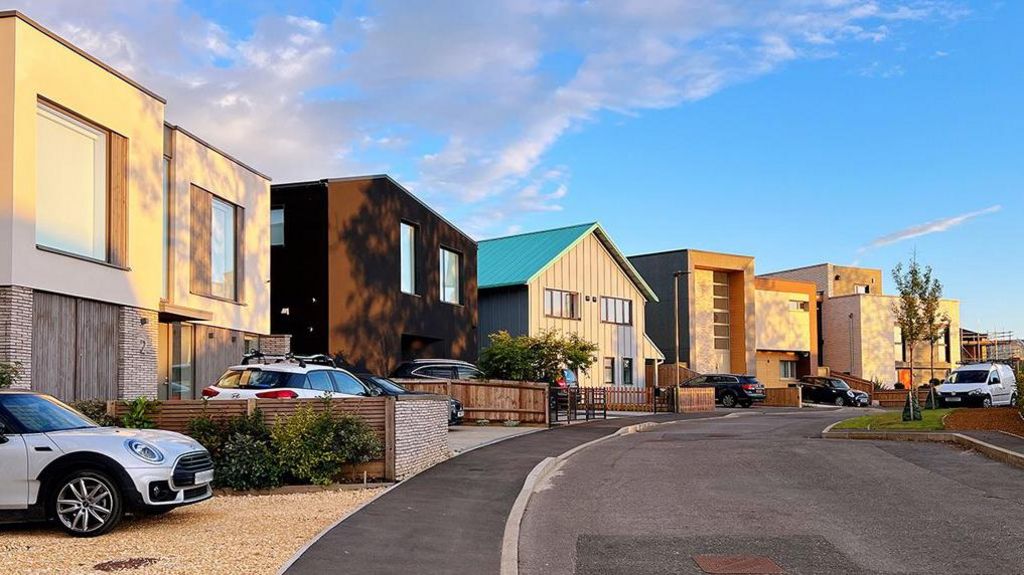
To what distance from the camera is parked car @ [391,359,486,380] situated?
1217 inches

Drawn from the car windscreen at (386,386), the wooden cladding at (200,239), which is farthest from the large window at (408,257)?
the wooden cladding at (200,239)

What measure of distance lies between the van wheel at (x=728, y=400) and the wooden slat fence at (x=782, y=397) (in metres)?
4.68

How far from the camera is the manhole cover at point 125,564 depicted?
914cm

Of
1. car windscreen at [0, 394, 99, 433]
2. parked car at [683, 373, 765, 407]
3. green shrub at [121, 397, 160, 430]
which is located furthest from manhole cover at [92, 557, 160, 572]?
parked car at [683, 373, 765, 407]

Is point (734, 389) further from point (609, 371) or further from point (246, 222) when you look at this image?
point (246, 222)

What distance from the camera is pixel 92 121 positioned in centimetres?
1970

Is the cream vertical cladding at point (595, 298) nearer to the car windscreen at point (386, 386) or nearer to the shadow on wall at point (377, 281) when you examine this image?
the shadow on wall at point (377, 281)

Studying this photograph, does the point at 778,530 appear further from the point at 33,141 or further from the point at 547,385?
the point at 547,385

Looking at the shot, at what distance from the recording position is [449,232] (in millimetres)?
38219

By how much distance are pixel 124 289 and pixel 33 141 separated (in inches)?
144

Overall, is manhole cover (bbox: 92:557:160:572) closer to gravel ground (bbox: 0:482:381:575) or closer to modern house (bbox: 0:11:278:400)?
gravel ground (bbox: 0:482:381:575)

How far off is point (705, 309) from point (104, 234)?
4823 centimetres

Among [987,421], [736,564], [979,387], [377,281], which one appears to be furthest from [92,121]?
[979,387]

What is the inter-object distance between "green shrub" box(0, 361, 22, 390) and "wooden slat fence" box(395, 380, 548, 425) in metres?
12.7
